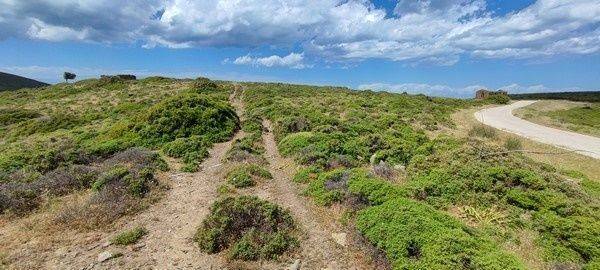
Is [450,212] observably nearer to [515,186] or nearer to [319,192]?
[515,186]

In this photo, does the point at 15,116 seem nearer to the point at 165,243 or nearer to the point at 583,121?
the point at 165,243

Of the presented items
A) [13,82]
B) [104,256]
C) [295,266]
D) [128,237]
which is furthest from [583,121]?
[13,82]

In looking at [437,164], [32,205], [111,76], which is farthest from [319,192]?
[111,76]

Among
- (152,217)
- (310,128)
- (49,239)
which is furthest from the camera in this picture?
(310,128)

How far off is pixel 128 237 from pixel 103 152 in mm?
11313

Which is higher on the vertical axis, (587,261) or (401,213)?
(401,213)

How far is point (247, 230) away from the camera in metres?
10.7

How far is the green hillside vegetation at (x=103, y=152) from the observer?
1273 centimetres

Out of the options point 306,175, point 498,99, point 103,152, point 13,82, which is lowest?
point 498,99

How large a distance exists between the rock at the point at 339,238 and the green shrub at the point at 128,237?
5.20 meters

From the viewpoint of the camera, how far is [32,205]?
12711 millimetres

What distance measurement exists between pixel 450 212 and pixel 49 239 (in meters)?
11.4

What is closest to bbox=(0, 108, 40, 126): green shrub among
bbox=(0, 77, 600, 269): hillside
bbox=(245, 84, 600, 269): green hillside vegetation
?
bbox=(0, 77, 600, 269): hillside

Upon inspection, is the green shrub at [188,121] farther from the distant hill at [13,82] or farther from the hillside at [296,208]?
the distant hill at [13,82]
